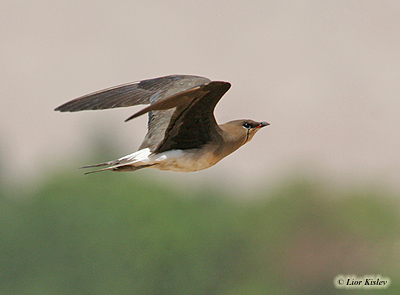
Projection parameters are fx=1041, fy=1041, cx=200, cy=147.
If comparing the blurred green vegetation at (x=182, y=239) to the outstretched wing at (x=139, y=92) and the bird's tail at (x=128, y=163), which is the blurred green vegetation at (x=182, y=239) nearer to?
the outstretched wing at (x=139, y=92)

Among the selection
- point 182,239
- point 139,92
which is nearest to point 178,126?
point 139,92

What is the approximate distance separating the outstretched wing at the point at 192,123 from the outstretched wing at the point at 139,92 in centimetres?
A: 52

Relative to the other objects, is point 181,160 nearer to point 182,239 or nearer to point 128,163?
point 128,163

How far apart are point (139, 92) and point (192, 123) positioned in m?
1.56

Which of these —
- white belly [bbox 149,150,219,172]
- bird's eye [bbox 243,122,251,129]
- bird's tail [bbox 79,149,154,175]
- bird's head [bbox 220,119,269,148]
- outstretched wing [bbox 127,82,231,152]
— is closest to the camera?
outstretched wing [bbox 127,82,231,152]

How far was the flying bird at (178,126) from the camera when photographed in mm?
12016

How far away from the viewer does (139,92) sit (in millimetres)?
13781

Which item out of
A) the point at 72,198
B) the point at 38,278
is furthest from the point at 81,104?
the point at 72,198

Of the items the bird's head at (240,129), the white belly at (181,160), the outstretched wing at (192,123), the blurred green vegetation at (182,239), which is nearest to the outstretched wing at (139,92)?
the outstretched wing at (192,123)

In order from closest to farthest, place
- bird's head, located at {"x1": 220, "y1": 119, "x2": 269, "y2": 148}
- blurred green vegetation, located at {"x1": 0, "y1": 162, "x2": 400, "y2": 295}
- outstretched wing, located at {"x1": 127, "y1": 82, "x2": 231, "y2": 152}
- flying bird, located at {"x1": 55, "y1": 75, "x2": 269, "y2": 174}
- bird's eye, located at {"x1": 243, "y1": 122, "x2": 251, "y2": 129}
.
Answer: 1. outstretched wing, located at {"x1": 127, "y1": 82, "x2": 231, "y2": 152}
2. flying bird, located at {"x1": 55, "y1": 75, "x2": 269, "y2": 174}
3. bird's head, located at {"x1": 220, "y1": 119, "x2": 269, "y2": 148}
4. bird's eye, located at {"x1": 243, "y1": 122, "x2": 251, "y2": 129}
5. blurred green vegetation, located at {"x1": 0, "y1": 162, "x2": 400, "y2": 295}

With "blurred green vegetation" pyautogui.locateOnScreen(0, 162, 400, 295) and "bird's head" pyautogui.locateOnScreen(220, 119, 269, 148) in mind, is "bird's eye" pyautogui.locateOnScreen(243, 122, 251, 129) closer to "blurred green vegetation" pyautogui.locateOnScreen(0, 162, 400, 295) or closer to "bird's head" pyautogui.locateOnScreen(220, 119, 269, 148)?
"bird's head" pyautogui.locateOnScreen(220, 119, 269, 148)

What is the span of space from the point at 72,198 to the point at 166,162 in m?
→ 82.6

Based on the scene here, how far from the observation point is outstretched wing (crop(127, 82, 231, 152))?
38.2 feet

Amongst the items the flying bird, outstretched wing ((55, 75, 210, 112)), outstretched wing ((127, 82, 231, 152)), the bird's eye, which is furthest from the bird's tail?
the bird's eye
